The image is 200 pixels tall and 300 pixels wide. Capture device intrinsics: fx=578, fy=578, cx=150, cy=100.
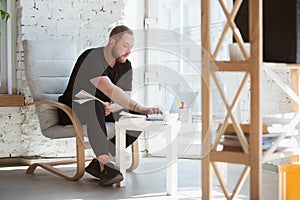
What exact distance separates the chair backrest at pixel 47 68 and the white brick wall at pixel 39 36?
Result: 33 centimetres

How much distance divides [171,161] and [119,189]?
0.50 m

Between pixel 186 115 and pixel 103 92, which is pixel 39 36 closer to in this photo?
pixel 103 92

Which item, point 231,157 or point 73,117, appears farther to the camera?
point 73,117

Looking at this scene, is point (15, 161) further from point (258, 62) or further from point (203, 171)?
point (258, 62)

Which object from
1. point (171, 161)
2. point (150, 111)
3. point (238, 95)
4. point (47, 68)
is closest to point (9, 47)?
point (47, 68)

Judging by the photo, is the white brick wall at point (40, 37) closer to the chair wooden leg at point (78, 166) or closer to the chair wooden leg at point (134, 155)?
the chair wooden leg at point (78, 166)

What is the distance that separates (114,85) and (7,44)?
4.92 ft

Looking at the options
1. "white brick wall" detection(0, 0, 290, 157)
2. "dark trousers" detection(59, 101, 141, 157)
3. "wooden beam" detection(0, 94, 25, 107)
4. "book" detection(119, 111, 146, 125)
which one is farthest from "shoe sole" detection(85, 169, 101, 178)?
"wooden beam" detection(0, 94, 25, 107)

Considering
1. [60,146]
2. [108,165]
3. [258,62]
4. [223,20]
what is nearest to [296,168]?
[258,62]

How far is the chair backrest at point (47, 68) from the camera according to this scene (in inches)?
191

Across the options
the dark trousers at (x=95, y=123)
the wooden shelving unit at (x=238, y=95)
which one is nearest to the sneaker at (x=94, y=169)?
the dark trousers at (x=95, y=123)

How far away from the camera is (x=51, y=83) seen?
16.3ft

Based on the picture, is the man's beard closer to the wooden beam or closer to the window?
the wooden beam

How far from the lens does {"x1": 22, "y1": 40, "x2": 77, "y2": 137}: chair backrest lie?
4863 millimetres
